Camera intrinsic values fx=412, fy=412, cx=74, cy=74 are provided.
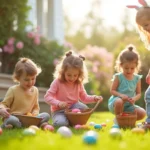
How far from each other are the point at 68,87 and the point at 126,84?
71 centimetres

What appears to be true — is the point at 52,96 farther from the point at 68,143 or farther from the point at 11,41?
the point at 11,41

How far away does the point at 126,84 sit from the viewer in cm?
499

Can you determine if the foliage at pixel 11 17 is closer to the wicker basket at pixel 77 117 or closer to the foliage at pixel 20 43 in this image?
the foliage at pixel 20 43

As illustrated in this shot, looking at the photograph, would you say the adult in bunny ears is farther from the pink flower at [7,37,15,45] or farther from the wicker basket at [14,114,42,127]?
the pink flower at [7,37,15,45]

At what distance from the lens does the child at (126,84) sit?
470 centimetres

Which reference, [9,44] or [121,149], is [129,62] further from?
[9,44]

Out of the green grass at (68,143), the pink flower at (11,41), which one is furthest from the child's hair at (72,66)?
the pink flower at (11,41)

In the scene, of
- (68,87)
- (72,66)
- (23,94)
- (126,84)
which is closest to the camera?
(23,94)

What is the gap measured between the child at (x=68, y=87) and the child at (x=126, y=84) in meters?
0.23

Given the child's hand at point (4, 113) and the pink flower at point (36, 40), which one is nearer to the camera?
the child's hand at point (4, 113)

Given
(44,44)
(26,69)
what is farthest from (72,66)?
(44,44)

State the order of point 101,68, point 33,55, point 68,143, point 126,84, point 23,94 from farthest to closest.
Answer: point 101,68 → point 33,55 → point 126,84 → point 23,94 → point 68,143

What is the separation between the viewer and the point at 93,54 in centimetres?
1372

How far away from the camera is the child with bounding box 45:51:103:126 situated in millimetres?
4855
